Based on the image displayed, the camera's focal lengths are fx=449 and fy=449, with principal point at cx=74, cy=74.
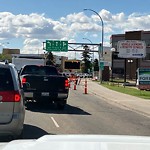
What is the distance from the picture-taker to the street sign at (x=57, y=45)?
71.8m

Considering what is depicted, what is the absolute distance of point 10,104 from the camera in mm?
9719

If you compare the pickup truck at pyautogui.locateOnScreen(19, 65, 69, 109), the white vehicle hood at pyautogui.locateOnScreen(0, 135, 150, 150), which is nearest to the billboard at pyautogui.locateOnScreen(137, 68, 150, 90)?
the pickup truck at pyautogui.locateOnScreen(19, 65, 69, 109)

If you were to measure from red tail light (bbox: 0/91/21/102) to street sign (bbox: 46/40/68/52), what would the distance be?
62.0 metres

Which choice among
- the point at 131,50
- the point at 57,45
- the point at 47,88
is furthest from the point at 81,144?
the point at 57,45

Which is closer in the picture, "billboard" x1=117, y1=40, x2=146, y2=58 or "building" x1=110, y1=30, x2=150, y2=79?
"billboard" x1=117, y1=40, x2=146, y2=58

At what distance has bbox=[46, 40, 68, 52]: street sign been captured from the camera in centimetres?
7181

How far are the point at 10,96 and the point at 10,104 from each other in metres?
0.18

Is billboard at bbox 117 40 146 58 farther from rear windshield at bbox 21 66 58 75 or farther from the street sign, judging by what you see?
rear windshield at bbox 21 66 58 75

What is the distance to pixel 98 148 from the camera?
2824 millimetres

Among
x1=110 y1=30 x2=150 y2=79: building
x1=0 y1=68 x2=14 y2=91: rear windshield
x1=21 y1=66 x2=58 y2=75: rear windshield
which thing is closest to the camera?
x1=0 y1=68 x2=14 y2=91: rear windshield

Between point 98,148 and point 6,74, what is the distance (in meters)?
7.23

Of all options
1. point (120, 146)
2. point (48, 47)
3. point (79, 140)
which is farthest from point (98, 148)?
point (48, 47)

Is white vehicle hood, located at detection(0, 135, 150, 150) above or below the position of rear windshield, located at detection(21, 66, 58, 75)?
below

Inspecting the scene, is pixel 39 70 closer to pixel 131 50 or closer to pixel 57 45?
pixel 131 50
